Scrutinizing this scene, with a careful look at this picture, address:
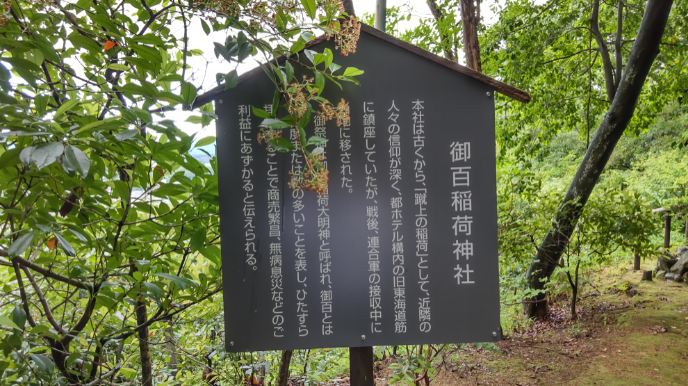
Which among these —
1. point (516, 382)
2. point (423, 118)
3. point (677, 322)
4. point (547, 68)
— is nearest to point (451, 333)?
point (423, 118)

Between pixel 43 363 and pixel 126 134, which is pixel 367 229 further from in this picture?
pixel 43 363

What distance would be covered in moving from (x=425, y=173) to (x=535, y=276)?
3532mm

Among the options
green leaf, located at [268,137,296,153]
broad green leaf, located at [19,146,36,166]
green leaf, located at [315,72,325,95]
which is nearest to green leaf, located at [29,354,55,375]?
broad green leaf, located at [19,146,36,166]

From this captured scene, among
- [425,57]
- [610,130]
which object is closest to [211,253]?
[425,57]

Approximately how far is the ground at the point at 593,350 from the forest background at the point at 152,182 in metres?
0.43

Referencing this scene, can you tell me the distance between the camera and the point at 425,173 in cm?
156

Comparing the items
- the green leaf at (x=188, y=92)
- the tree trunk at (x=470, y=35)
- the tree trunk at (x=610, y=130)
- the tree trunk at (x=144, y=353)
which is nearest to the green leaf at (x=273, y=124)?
the green leaf at (x=188, y=92)

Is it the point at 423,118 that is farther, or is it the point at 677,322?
the point at 677,322

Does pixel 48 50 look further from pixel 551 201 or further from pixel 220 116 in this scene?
pixel 551 201

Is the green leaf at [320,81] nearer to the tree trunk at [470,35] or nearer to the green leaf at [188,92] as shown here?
the green leaf at [188,92]

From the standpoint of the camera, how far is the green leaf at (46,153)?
0.71m

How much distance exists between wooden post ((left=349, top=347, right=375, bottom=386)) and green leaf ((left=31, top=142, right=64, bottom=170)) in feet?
4.78

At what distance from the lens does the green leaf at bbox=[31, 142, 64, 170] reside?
2.31 feet

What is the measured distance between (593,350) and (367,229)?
10.9 feet
